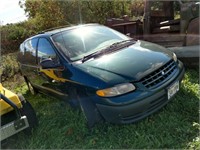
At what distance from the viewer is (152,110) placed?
345cm

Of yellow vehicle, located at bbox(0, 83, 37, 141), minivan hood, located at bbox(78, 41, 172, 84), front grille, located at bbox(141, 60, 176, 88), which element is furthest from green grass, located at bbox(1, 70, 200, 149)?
minivan hood, located at bbox(78, 41, 172, 84)

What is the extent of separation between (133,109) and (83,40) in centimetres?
165

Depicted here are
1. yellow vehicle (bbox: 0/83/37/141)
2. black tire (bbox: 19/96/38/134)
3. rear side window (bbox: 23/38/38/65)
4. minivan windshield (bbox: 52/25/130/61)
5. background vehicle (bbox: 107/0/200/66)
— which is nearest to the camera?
yellow vehicle (bbox: 0/83/37/141)

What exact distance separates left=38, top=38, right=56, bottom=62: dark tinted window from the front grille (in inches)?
62.5

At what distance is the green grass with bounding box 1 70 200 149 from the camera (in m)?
3.31

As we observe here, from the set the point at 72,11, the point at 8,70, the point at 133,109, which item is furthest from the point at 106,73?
the point at 72,11

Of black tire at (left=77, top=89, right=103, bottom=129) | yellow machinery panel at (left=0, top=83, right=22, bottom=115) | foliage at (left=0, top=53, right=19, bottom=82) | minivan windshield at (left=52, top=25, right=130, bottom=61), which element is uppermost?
minivan windshield at (left=52, top=25, right=130, bottom=61)

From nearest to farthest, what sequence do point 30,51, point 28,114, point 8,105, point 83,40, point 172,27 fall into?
point 8,105 < point 28,114 < point 83,40 < point 30,51 < point 172,27

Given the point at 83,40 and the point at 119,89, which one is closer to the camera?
the point at 119,89

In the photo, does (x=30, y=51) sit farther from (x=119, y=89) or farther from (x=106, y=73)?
(x=119, y=89)

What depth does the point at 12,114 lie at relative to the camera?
12.0 ft

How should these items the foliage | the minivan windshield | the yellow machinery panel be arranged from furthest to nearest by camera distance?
the foliage
the minivan windshield
the yellow machinery panel

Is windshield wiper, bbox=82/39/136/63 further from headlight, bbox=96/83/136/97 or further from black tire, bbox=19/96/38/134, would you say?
black tire, bbox=19/96/38/134

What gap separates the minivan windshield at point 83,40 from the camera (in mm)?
4137
